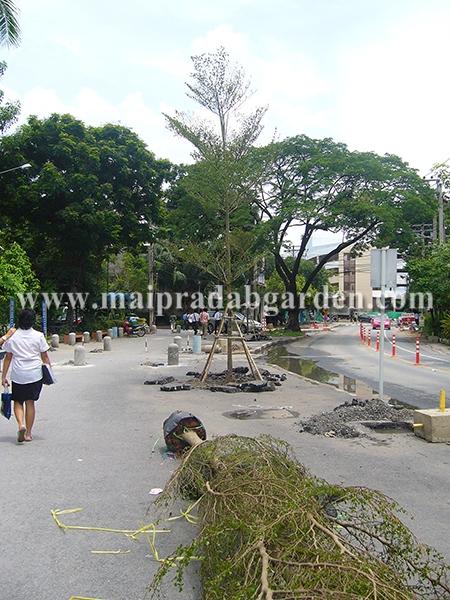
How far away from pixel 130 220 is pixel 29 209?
17.9 feet

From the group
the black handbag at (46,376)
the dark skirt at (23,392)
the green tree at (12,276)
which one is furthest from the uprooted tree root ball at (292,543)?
the green tree at (12,276)

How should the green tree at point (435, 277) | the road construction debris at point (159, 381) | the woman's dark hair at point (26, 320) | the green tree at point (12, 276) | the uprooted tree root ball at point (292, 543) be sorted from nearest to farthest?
the uprooted tree root ball at point (292, 543) → the woman's dark hair at point (26, 320) → the road construction debris at point (159, 381) → the green tree at point (12, 276) → the green tree at point (435, 277)

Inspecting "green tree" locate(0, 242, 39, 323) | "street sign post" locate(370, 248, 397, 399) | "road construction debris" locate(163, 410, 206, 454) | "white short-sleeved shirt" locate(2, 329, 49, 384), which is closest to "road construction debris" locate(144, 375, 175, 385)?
"street sign post" locate(370, 248, 397, 399)

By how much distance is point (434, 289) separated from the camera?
103 feet

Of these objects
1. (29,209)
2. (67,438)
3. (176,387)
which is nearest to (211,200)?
(176,387)

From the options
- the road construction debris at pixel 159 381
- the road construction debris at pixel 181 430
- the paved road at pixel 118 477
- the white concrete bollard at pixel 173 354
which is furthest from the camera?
the white concrete bollard at pixel 173 354

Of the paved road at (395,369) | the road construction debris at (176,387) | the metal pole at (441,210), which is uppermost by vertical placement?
the metal pole at (441,210)

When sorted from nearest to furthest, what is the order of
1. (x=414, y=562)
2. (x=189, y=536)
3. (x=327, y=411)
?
(x=414, y=562) < (x=189, y=536) < (x=327, y=411)

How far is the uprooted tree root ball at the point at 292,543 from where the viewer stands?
9.20 feet

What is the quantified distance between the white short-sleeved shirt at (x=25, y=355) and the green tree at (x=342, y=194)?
24.2 meters

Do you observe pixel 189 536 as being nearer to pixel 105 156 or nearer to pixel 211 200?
pixel 211 200

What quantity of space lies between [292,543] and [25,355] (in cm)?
523

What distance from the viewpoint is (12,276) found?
72.2 ft

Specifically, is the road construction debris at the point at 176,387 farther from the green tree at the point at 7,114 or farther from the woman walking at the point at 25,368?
the green tree at the point at 7,114
